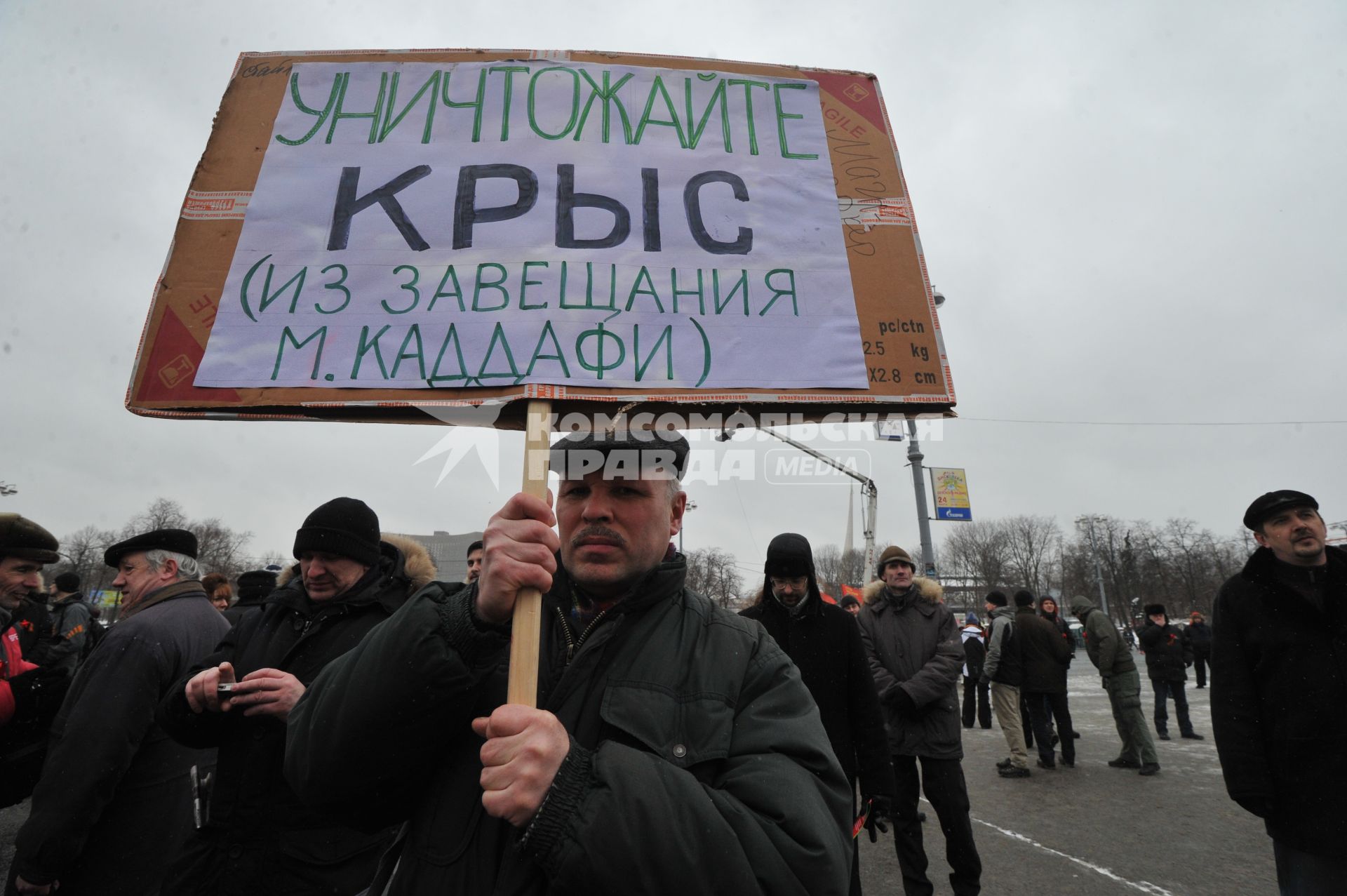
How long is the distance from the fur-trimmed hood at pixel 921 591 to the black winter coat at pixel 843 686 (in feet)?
4.62

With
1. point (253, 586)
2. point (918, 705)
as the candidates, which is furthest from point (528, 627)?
point (253, 586)

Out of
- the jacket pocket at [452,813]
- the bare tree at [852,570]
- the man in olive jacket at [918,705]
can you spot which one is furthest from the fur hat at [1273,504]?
the bare tree at [852,570]

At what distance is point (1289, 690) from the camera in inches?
117

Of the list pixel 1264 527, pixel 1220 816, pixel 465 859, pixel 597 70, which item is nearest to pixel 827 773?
pixel 465 859

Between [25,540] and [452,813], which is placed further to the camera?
[25,540]

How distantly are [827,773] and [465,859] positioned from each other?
0.71 meters

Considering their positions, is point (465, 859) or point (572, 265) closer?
point (465, 859)

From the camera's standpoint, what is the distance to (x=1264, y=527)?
330 centimetres

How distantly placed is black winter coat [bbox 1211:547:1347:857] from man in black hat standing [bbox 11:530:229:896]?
167 inches

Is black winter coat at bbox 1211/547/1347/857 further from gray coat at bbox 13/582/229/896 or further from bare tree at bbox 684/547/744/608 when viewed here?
bare tree at bbox 684/547/744/608

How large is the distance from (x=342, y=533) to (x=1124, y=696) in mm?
8687

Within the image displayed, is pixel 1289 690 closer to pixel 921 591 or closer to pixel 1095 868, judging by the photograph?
pixel 921 591

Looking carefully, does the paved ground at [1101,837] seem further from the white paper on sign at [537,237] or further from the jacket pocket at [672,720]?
the white paper on sign at [537,237]

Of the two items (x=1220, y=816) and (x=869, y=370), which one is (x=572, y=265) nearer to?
(x=869, y=370)
